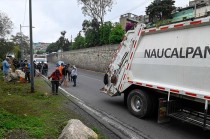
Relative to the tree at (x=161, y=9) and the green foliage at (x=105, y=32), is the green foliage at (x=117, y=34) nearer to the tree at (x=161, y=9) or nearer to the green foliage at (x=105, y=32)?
the green foliage at (x=105, y=32)

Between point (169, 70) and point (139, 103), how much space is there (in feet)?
5.70

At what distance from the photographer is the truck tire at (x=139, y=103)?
762 centimetres

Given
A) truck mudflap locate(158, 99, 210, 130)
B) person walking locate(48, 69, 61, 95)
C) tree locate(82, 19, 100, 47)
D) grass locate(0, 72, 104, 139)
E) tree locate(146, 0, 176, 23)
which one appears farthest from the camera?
tree locate(82, 19, 100, 47)

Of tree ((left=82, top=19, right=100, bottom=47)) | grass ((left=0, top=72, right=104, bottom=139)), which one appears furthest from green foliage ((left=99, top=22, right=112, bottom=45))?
grass ((left=0, top=72, right=104, bottom=139))

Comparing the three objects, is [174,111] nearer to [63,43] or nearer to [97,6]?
[97,6]

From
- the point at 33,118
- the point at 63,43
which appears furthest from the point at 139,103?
the point at 63,43

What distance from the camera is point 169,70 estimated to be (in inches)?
269

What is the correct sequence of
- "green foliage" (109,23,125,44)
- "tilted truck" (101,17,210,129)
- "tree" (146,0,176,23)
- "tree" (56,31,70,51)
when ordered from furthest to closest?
"tree" (56,31,70,51), "tree" (146,0,176,23), "green foliage" (109,23,125,44), "tilted truck" (101,17,210,129)

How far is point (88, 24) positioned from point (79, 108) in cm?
3729

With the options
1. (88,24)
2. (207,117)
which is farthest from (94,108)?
(88,24)

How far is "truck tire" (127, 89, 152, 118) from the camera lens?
7.62 metres

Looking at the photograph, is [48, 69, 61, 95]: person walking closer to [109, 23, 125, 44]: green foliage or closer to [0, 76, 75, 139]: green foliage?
[0, 76, 75, 139]: green foliage

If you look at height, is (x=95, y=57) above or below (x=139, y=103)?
above

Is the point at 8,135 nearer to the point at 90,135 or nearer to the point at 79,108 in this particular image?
the point at 90,135
